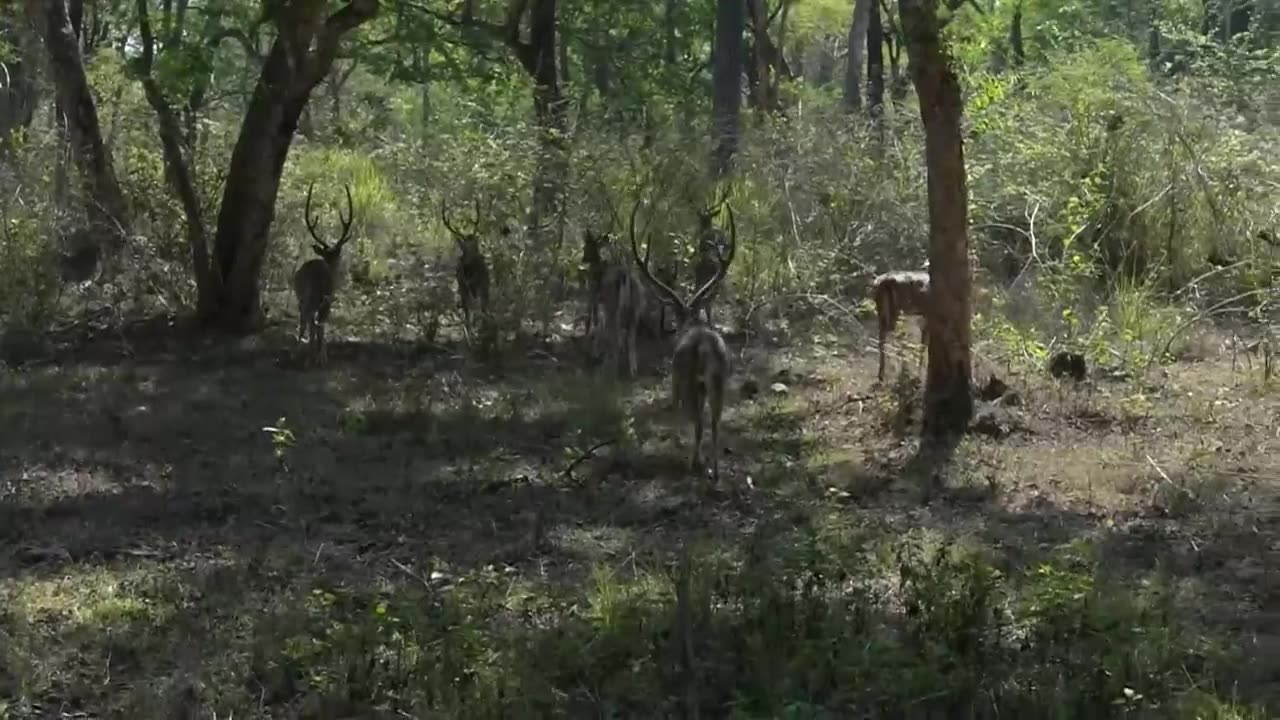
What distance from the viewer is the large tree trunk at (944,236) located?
1019 centimetres

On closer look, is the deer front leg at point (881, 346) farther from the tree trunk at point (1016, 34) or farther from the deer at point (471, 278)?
the tree trunk at point (1016, 34)

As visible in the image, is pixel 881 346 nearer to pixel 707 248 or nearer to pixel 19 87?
pixel 707 248

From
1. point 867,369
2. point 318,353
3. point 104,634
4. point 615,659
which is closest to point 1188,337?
point 867,369

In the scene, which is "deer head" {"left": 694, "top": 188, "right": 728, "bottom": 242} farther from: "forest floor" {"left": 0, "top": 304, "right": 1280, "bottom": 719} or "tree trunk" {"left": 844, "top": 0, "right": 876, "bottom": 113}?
"tree trunk" {"left": 844, "top": 0, "right": 876, "bottom": 113}

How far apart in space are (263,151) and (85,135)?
1963 millimetres

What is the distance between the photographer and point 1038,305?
541 inches

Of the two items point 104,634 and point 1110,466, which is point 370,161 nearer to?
point 1110,466

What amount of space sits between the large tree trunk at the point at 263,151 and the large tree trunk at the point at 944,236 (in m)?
5.49

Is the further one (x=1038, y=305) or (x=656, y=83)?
(x=656, y=83)

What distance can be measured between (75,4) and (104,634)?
1399 centimetres

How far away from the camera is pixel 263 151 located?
1444cm

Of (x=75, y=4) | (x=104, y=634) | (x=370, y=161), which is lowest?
(x=104, y=634)

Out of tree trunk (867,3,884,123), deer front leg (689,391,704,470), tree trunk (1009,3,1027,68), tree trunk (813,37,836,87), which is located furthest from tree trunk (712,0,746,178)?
tree trunk (813,37,836,87)

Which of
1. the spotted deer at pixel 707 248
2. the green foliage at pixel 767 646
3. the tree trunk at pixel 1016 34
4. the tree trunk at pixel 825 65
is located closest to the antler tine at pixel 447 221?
the spotted deer at pixel 707 248
